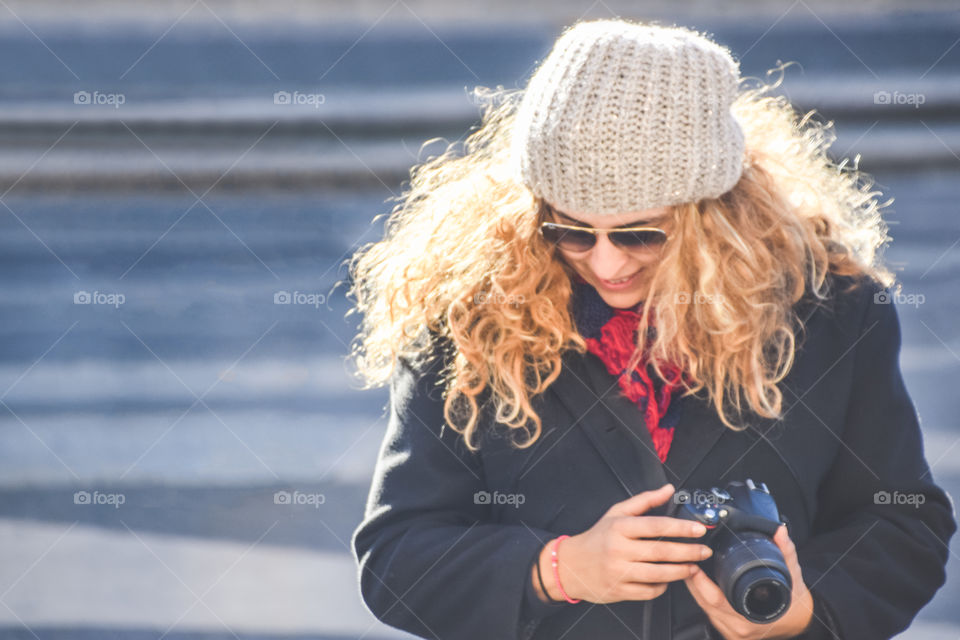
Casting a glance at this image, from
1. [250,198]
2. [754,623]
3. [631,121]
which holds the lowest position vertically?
[754,623]

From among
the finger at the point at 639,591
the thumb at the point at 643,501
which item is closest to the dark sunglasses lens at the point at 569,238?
the thumb at the point at 643,501

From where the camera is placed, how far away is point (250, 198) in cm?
394

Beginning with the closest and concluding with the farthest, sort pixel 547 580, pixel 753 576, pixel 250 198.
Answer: pixel 753 576
pixel 547 580
pixel 250 198

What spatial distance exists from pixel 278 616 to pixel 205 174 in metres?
2.07

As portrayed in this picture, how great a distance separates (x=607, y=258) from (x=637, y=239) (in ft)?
0.15

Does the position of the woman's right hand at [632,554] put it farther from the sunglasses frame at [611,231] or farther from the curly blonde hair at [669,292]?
the sunglasses frame at [611,231]

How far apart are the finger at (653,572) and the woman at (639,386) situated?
0.07 ft

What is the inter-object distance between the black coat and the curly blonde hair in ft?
0.12

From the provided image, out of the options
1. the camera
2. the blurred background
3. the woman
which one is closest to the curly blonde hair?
the woman

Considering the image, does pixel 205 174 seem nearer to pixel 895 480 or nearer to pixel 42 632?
pixel 42 632

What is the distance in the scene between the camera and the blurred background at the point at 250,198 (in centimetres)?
321

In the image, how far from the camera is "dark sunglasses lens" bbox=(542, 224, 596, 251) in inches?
50.1

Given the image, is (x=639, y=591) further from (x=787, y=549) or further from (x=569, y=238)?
(x=569, y=238)

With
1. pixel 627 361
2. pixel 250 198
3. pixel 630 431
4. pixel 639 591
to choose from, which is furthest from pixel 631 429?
pixel 250 198
